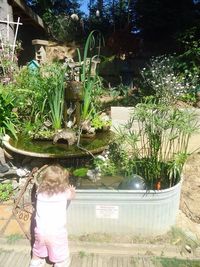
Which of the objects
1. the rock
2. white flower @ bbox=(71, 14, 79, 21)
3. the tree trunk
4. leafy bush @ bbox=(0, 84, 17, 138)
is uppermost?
white flower @ bbox=(71, 14, 79, 21)

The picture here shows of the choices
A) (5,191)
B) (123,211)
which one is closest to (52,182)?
(123,211)

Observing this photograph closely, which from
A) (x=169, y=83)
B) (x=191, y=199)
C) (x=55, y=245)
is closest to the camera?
(x=55, y=245)

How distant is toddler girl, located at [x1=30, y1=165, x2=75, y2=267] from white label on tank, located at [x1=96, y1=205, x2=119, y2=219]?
13.3 inches

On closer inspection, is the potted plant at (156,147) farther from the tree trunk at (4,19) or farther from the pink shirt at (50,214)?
the tree trunk at (4,19)

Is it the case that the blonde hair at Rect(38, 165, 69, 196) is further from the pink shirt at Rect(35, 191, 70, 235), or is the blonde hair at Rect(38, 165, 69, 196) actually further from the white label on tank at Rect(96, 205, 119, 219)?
the white label on tank at Rect(96, 205, 119, 219)

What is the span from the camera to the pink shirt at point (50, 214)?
8.85 ft

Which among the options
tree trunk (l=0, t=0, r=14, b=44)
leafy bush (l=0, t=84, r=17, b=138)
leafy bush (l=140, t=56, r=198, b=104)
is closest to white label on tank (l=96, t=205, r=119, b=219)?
leafy bush (l=0, t=84, r=17, b=138)

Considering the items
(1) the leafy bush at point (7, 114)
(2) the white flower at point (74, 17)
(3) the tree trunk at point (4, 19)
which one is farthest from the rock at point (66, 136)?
(2) the white flower at point (74, 17)

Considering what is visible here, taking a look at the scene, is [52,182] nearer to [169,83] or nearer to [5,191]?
[5,191]

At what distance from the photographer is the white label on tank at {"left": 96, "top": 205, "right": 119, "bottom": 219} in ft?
9.77

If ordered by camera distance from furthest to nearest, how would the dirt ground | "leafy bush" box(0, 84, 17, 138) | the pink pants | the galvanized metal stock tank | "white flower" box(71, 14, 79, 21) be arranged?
"white flower" box(71, 14, 79, 21) < "leafy bush" box(0, 84, 17, 138) < the dirt ground < the galvanized metal stock tank < the pink pants

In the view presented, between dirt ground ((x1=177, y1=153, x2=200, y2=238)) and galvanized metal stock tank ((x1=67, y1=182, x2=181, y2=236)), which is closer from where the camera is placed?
galvanized metal stock tank ((x1=67, y1=182, x2=181, y2=236))

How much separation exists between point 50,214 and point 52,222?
6 cm

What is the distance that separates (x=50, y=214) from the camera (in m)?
2.73
